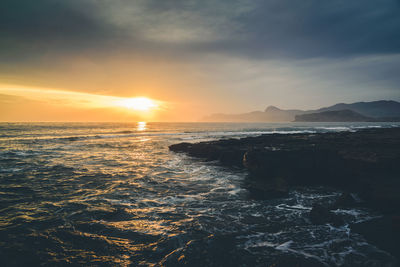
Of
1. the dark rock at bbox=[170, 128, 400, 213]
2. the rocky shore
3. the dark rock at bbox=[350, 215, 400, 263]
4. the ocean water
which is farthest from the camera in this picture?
the dark rock at bbox=[170, 128, 400, 213]

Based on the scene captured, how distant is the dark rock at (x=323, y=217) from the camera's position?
7455mm

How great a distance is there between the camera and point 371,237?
21.1ft

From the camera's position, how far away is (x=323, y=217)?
7.73 metres

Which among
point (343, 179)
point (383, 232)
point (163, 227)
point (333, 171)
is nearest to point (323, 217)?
point (383, 232)

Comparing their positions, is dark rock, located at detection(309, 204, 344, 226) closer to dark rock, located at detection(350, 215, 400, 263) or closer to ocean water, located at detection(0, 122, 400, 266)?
ocean water, located at detection(0, 122, 400, 266)

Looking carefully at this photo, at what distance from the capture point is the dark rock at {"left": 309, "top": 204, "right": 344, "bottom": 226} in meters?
7.45

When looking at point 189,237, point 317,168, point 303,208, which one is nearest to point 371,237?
point 303,208

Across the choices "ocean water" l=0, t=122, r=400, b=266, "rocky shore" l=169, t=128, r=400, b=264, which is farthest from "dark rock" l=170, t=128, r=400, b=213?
"ocean water" l=0, t=122, r=400, b=266

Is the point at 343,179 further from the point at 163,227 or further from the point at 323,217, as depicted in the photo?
the point at 163,227

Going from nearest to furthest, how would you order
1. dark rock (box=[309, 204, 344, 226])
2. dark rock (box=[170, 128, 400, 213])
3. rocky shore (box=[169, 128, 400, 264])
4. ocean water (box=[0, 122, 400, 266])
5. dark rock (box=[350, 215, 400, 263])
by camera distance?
ocean water (box=[0, 122, 400, 266])
dark rock (box=[350, 215, 400, 263])
rocky shore (box=[169, 128, 400, 264])
dark rock (box=[309, 204, 344, 226])
dark rock (box=[170, 128, 400, 213])

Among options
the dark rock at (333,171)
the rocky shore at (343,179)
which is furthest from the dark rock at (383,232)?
the dark rock at (333,171)

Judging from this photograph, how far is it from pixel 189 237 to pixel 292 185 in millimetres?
9182

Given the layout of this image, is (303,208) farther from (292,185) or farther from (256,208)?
(292,185)

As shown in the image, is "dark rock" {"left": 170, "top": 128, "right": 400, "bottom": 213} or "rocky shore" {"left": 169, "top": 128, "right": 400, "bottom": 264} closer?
"rocky shore" {"left": 169, "top": 128, "right": 400, "bottom": 264}
